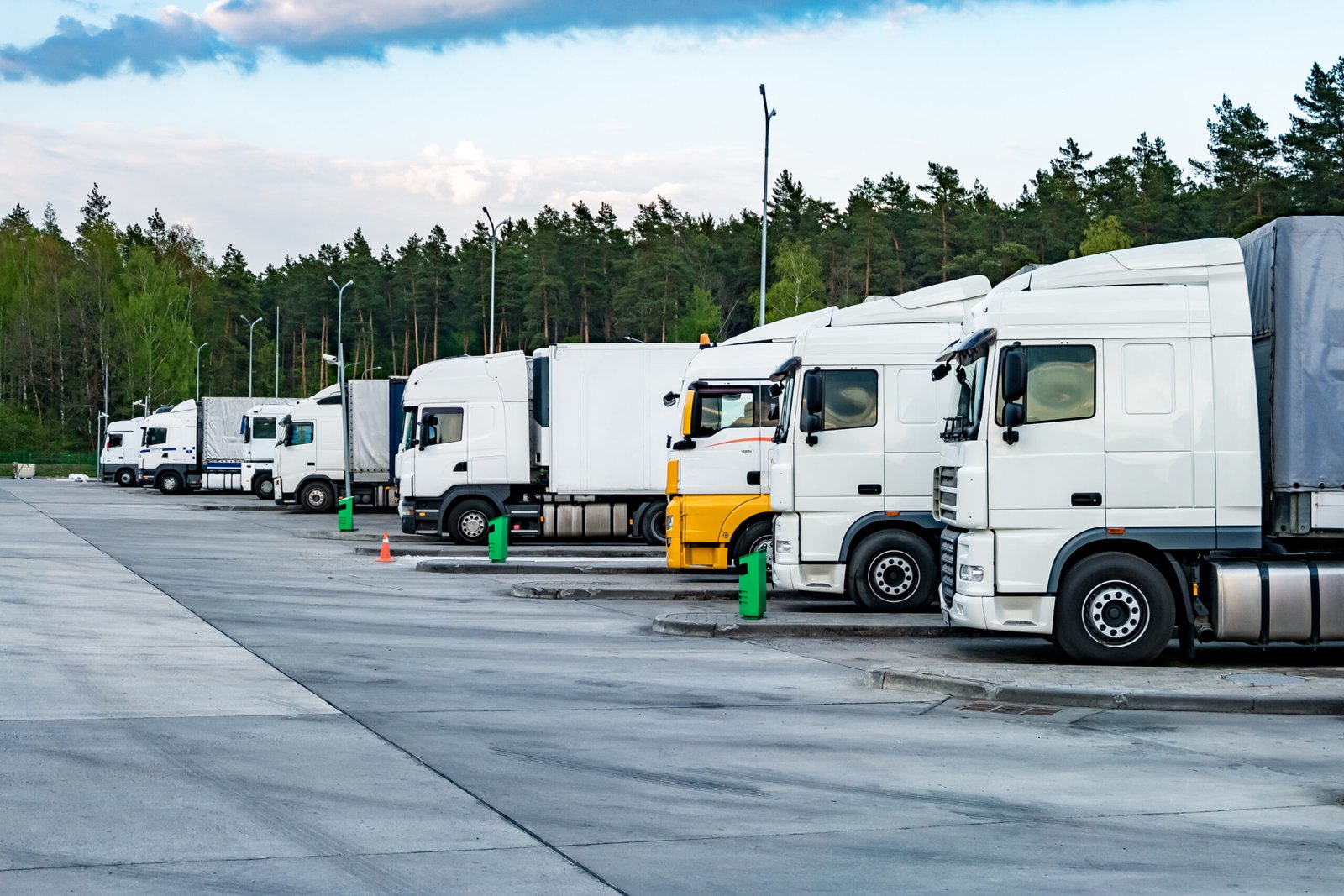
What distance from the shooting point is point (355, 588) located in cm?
2097

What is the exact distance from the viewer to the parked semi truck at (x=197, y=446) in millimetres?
56938

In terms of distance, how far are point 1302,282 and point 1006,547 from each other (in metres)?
3.31

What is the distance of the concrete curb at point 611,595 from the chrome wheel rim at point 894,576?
10.7 feet

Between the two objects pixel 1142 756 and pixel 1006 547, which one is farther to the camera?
pixel 1006 547

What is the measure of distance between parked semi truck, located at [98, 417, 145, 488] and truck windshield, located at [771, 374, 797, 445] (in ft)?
195

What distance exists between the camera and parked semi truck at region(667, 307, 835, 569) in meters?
20.2

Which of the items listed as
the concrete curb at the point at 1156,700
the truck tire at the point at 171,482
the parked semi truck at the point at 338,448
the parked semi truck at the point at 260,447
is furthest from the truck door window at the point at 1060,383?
the truck tire at the point at 171,482

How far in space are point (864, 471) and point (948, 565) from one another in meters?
3.29

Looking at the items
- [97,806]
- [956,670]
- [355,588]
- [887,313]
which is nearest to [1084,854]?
[97,806]

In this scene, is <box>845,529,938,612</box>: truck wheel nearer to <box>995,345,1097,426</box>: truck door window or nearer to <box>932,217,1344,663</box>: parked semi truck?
<box>932,217,1344,663</box>: parked semi truck

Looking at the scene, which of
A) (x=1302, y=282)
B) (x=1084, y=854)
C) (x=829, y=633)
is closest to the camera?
(x=1084, y=854)

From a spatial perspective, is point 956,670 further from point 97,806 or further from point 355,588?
point 355,588

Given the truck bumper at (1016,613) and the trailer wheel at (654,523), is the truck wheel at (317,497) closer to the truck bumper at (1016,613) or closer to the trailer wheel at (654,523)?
the trailer wheel at (654,523)

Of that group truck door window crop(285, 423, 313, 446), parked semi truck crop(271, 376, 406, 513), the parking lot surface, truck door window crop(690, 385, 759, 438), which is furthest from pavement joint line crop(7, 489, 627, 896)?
truck door window crop(285, 423, 313, 446)
